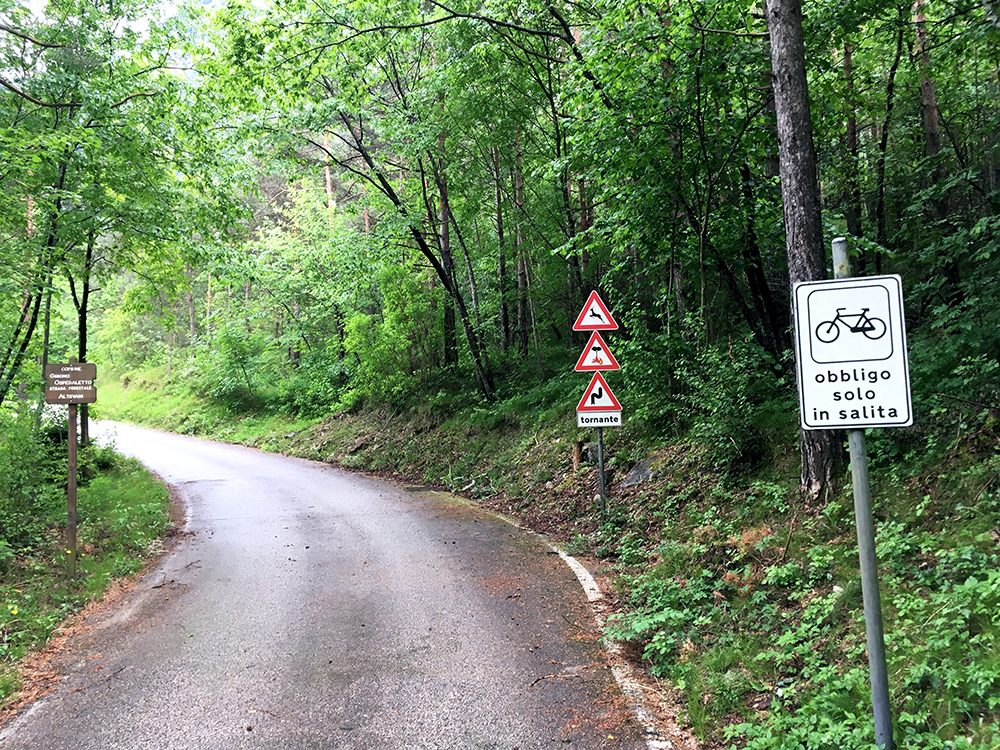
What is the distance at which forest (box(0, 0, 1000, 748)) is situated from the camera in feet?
14.9

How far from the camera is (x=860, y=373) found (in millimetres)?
2754

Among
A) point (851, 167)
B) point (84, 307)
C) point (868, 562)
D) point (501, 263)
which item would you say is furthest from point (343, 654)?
point (501, 263)

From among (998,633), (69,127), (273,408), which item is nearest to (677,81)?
(998,633)

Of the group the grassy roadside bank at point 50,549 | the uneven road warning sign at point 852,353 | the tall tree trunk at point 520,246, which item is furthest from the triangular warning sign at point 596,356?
the tall tree trunk at point 520,246

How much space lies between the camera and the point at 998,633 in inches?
131

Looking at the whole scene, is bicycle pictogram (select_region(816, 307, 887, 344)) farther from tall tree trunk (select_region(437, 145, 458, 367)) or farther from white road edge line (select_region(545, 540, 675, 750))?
tall tree trunk (select_region(437, 145, 458, 367))

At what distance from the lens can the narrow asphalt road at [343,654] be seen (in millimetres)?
3889

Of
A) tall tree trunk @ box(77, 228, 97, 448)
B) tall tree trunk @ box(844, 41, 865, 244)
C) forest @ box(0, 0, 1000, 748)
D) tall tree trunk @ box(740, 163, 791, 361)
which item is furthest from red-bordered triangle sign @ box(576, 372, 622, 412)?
tall tree trunk @ box(77, 228, 97, 448)

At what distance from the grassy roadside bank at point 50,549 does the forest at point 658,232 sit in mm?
99

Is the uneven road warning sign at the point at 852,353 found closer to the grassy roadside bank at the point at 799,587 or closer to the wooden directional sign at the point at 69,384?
the grassy roadside bank at the point at 799,587

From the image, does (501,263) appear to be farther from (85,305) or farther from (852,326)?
(852,326)

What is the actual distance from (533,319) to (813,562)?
36.6 ft

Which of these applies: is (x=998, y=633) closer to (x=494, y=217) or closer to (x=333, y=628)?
(x=333, y=628)

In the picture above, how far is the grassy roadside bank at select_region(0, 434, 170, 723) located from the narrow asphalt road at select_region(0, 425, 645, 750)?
1.31 ft
